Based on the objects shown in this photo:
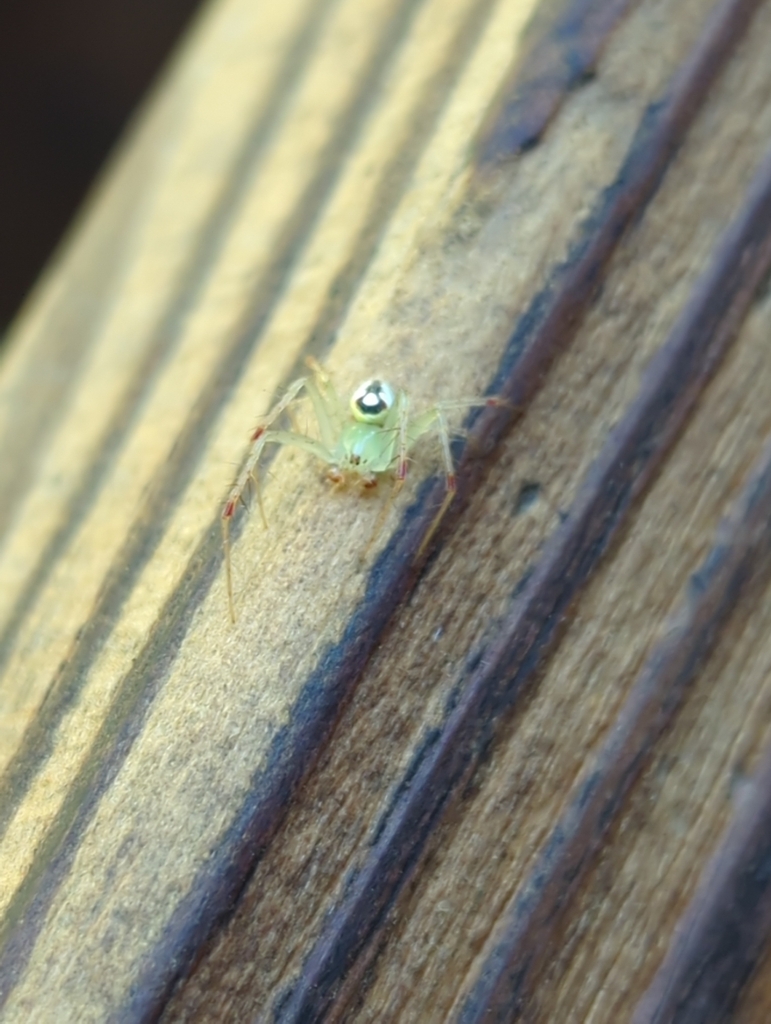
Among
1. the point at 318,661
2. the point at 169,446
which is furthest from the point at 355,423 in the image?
the point at 318,661

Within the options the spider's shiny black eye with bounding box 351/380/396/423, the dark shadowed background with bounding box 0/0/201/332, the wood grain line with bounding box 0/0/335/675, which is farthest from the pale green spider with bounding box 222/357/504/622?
the dark shadowed background with bounding box 0/0/201/332

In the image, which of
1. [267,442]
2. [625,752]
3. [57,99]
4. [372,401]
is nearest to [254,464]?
[267,442]

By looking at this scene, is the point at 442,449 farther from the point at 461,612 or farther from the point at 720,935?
the point at 720,935

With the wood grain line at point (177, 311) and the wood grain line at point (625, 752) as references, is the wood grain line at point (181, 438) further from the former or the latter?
the wood grain line at point (625, 752)

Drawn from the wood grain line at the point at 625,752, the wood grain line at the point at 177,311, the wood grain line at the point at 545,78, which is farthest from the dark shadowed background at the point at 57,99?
the wood grain line at the point at 625,752

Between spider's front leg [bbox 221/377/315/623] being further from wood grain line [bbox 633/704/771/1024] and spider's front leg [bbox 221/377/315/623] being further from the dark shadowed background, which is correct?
the dark shadowed background

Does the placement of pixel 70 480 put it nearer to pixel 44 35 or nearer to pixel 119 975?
pixel 119 975
